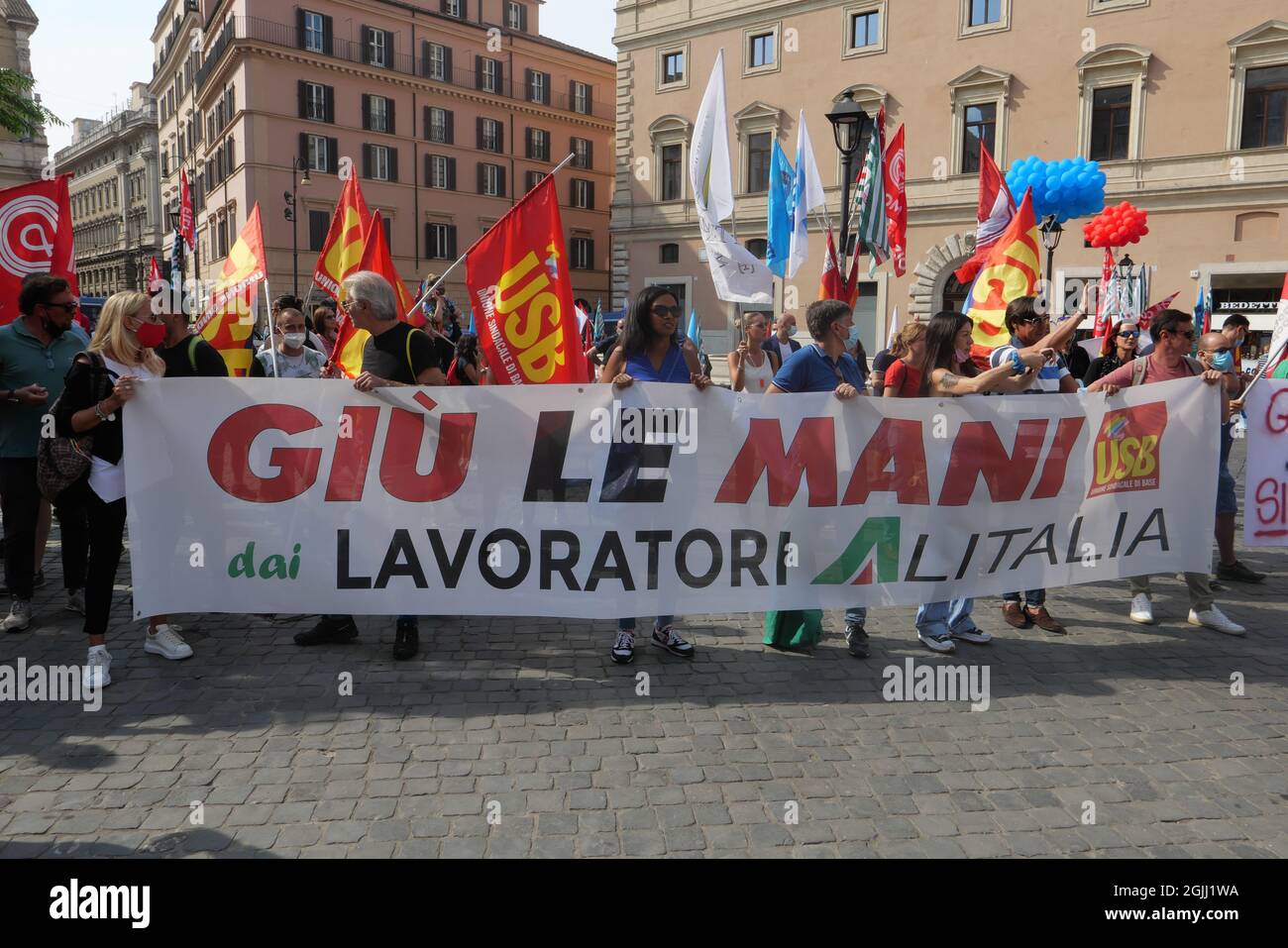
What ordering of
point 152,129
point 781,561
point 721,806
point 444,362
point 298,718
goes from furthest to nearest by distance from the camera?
point 152,129 < point 444,362 < point 781,561 < point 298,718 < point 721,806

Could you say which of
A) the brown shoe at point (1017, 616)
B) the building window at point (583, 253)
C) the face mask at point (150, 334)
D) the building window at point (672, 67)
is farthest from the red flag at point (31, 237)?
the building window at point (583, 253)

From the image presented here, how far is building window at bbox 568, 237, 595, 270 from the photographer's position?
180ft

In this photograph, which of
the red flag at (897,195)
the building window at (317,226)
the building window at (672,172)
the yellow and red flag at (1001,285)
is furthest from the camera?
the building window at (317,226)

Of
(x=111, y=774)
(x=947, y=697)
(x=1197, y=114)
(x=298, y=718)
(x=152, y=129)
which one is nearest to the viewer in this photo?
(x=111, y=774)

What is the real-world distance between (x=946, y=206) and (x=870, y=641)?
3001cm

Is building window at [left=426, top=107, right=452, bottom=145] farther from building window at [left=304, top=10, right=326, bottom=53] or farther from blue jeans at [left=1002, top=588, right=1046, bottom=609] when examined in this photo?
blue jeans at [left=1002, top=588, right=1046, bottom=609]

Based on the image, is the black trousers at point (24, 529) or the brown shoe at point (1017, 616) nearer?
the black trousers at point (24, 529)

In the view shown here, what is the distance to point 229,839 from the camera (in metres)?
3.38

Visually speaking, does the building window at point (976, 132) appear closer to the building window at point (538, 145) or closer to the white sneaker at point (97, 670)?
the building window at point (538, 145)

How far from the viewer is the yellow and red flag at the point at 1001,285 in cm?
699

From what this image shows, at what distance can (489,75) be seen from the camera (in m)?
54.6

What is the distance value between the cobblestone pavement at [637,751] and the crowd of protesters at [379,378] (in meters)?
0.22
